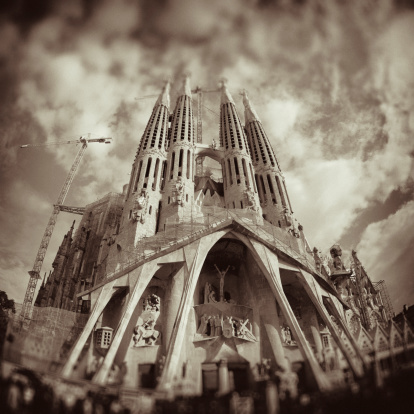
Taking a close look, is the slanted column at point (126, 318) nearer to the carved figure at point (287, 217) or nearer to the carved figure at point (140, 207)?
the carved figure at point (140, 207)

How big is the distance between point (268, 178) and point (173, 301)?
17.7 metres

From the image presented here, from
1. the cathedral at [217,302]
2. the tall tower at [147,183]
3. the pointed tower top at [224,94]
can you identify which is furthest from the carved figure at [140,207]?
the pointed tower top at [224,94]

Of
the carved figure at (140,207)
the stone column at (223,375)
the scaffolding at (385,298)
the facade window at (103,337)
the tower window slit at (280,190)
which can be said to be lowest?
the stone column at (223,375)

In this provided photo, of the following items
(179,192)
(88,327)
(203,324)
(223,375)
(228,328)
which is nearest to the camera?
(88,327)

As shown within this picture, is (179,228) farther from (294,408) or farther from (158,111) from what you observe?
(158,111)

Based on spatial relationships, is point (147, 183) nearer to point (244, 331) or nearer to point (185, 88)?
point (244, 331)

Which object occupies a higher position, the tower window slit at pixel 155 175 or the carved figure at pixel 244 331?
the tower window slit at pixel 155 175

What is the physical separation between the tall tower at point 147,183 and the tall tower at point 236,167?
671cm

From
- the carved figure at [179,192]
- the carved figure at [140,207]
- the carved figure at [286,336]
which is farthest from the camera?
the carved figure at [179,192]

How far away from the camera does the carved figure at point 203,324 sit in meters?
18.9

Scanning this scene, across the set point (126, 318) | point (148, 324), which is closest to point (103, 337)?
point (126, 318)

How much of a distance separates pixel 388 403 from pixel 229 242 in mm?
13775

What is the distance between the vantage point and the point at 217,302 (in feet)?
66.0

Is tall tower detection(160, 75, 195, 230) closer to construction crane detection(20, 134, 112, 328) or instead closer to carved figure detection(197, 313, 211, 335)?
carved figure detection(197, 313, 211, 335)
